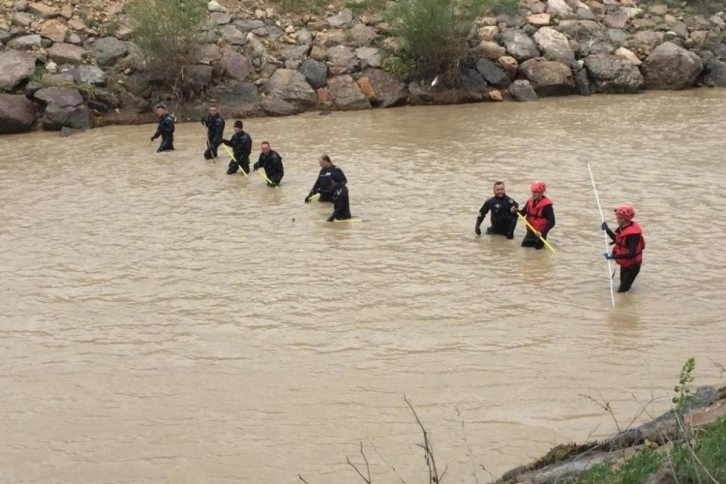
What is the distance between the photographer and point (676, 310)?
1165 cm

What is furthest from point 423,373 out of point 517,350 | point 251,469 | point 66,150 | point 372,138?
point 66,150

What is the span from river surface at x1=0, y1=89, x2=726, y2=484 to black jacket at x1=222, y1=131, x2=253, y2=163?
50 centimetres

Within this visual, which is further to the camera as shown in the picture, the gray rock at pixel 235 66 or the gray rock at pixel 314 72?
the gray rock at pixel 314 72

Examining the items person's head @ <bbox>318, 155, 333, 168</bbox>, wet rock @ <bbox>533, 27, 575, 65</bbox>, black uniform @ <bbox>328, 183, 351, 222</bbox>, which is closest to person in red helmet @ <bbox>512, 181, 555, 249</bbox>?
black uniform @ <bbox>328, 183, 351, 222</bbox>

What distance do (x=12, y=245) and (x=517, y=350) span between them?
962 centimetres

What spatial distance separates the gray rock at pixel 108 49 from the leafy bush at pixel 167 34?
0.90 meters

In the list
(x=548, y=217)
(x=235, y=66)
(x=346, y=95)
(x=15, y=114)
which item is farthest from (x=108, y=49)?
(x=548, y=217)

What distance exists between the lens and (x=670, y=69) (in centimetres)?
3044

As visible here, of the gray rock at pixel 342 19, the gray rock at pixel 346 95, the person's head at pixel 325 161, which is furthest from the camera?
the gray rock at pixel 342 19

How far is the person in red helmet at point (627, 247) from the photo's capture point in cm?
1193

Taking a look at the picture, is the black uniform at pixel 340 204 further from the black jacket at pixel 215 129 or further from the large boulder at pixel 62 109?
the large boulder at pixel 62 109

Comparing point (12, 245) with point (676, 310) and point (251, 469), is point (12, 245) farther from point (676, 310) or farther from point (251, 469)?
point (676, 310)

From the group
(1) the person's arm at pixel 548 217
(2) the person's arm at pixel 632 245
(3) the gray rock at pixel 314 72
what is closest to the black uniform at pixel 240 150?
(1) the person's arm at pixel 548 217

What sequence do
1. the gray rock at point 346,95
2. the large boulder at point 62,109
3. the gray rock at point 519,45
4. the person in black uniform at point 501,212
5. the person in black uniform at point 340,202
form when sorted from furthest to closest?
the gray rock at point 519,45, the gray rock at point 346,95, the large boulder at point 62,109, the person in black uniform at point 340,202, the person in black uniform at point 501,212
